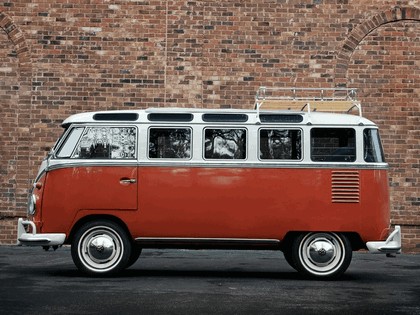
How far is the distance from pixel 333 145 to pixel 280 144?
70cm

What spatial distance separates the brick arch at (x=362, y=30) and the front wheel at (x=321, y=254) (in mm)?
6230

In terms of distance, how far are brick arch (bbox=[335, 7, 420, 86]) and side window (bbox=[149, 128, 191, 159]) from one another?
20.8 ft

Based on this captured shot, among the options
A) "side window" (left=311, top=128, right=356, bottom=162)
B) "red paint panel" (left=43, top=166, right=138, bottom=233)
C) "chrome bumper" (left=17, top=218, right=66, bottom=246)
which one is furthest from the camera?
"side window" (left=311, top=128, right=356, bottom=162)

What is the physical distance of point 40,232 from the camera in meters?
10.4

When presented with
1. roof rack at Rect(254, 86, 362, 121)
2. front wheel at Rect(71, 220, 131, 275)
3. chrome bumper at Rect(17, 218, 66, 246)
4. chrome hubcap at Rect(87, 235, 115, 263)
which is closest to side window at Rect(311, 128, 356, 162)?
roof rack at Rect(254, 86, 362, 121)

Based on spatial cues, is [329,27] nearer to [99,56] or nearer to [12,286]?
[99,56]

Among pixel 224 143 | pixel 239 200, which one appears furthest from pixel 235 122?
pixel 239 200

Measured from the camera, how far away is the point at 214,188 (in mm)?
10469

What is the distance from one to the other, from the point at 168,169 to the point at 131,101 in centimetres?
582

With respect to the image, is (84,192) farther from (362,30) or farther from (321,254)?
(362,30)

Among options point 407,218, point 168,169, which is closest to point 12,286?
point 168,169

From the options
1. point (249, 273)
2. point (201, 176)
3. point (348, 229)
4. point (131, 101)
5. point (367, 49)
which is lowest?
point (249, 273)

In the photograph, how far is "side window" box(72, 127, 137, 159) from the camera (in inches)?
414

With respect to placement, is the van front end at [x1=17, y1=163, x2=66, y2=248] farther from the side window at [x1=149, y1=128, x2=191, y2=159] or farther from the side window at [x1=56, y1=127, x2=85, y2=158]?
the side window at [x1=149, y1=128, x2=191, y2=159]
